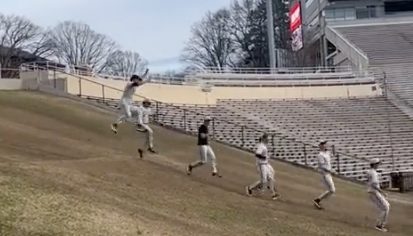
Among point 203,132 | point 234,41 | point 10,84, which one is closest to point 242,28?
point 234,41

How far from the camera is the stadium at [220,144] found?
1196cm

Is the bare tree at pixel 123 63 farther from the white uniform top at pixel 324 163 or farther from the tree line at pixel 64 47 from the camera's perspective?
the white uniform top at pixel 324 163

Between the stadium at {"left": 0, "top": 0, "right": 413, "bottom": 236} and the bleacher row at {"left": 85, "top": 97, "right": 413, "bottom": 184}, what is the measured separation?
0.11 metres

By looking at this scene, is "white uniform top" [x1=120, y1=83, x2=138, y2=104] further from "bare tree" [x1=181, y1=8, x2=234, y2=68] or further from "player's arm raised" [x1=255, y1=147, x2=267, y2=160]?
"bare tree" [x1=181, y1=8, x2=234, y2=68]

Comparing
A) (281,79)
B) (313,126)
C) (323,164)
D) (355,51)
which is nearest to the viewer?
(323,164)

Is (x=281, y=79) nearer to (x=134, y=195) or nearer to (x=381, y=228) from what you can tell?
(x=381, y=228)

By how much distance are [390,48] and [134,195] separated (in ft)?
173

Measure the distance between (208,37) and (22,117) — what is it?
191ft

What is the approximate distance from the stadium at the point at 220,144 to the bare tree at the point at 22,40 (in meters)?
28.0

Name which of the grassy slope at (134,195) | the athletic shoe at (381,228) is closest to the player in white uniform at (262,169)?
the grassy slope at (134,195)

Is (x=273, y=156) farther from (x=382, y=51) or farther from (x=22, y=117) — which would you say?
(x=382, y=51)

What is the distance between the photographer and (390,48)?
62.5 metres

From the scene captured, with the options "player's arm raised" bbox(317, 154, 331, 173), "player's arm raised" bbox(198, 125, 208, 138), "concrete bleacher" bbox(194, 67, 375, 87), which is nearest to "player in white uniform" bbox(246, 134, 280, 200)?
"player's arm raised" bbox(317, 154, 331, 173)

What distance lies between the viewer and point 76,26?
83.8 metres
